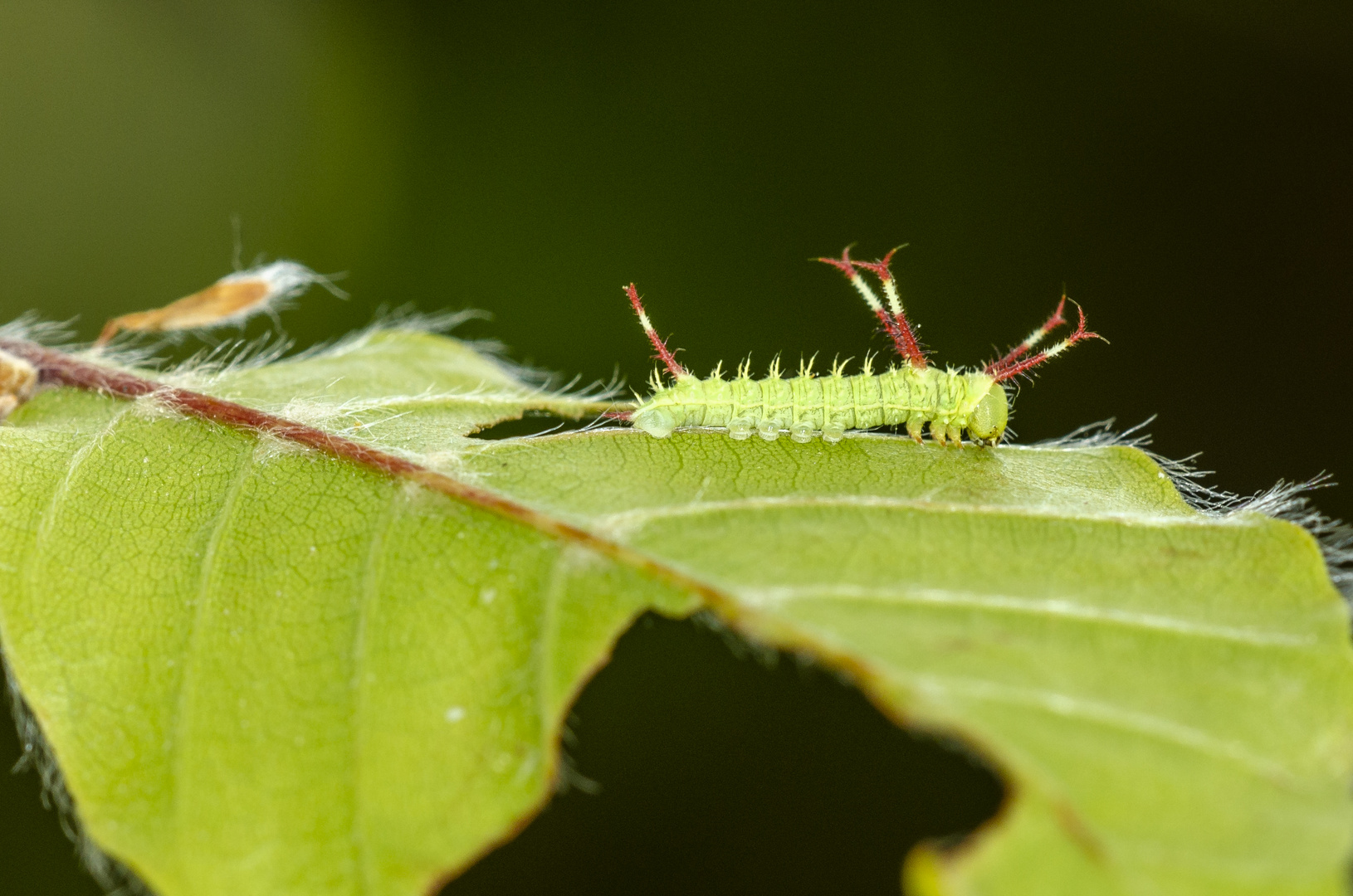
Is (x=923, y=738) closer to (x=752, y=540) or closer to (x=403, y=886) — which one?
(x=752, y=540)

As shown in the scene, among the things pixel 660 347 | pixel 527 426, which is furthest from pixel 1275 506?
pixel 527 426

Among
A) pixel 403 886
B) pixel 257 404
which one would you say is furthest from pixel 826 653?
pixel 257 404

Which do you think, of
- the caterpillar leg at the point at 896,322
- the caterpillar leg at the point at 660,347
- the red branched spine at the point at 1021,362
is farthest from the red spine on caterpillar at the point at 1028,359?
the caterpillar leg at the point at 660,347

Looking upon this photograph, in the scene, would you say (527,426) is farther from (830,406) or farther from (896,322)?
(896,322)

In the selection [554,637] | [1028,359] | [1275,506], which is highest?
[1028,359]

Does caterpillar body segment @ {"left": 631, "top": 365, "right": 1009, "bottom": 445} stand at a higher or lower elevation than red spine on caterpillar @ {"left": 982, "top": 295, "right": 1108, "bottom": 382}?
lower

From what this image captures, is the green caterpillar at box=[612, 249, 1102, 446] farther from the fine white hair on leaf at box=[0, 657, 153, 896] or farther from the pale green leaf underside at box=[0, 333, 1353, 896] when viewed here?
the fine white hair on leaf at box=[0, 657, 153, 896]

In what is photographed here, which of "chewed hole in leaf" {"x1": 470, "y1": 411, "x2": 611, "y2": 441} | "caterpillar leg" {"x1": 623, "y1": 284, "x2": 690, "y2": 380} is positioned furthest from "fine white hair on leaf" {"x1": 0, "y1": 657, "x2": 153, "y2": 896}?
"caterpillar leg" {"x1": 623, "y1": 284, "x2": 690, "y2": 380}
